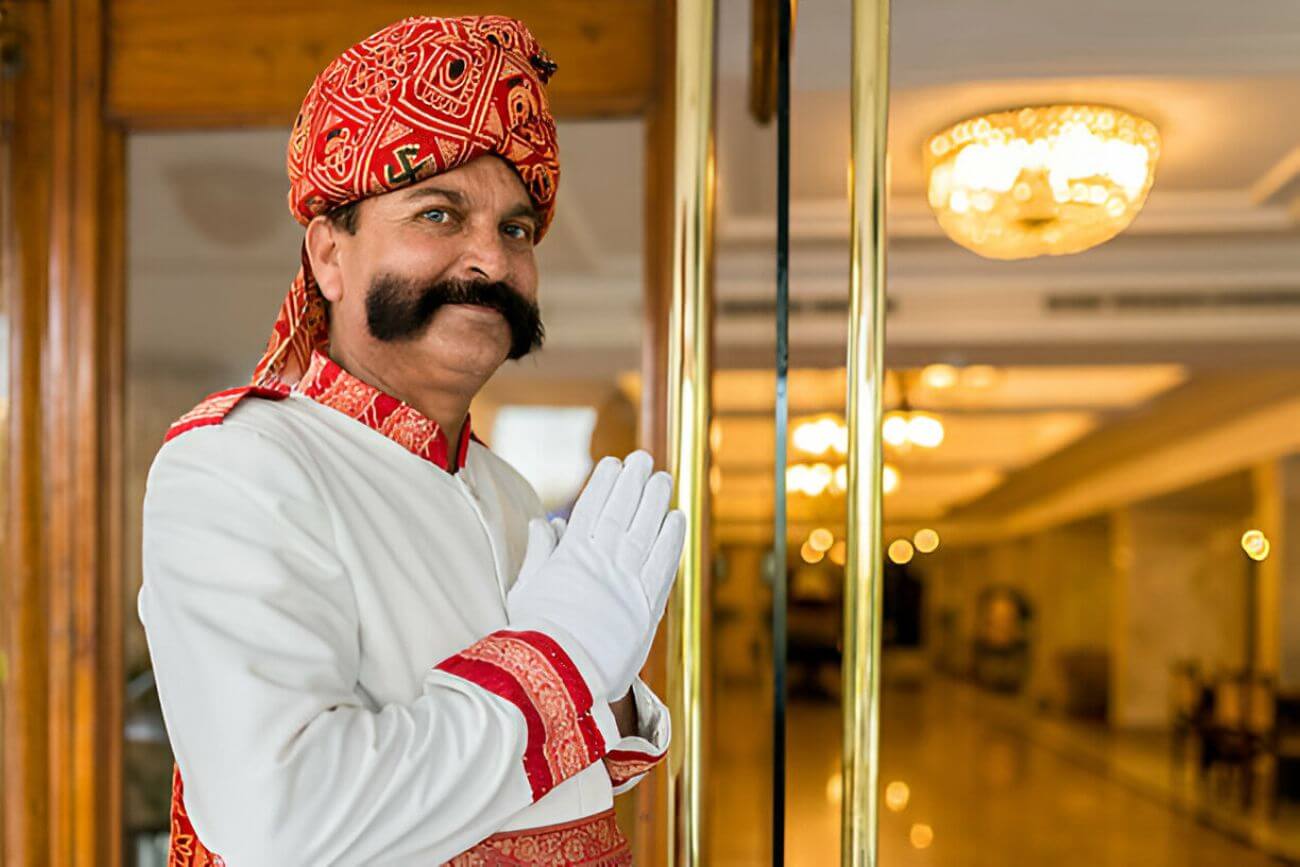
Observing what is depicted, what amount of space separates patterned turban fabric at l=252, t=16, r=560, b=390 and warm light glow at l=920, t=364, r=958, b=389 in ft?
20.2

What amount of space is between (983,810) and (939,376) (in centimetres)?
305

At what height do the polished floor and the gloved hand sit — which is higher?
the gloved hand

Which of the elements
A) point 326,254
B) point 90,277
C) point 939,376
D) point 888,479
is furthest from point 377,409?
point 939,376

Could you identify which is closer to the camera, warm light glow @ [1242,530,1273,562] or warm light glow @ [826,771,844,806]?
warm light glow @ [826,771,844,806]

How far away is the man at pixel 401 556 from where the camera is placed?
76cm

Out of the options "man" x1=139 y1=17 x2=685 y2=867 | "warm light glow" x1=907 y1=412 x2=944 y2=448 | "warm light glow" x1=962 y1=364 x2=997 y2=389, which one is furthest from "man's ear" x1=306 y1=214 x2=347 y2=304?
"warm light glow" x1=907 y1=412 x2=944 y2=448

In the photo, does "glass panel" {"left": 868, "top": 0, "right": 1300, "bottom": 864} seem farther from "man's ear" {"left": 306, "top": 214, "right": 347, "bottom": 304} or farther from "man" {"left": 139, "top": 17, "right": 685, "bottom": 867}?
"man's ear" {"left": 306, "top": 214, "right": 347, "bottom": 304}

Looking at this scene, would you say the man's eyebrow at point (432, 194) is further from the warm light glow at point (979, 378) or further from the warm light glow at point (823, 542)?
the warm light glow at point (979, 378)

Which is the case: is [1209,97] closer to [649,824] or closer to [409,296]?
Result: [649,824]

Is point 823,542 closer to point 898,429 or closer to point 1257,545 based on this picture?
point 898,429

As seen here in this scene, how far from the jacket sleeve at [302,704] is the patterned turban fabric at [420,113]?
0.21m

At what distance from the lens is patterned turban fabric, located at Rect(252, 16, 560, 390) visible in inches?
33.8

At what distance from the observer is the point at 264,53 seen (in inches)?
88.3

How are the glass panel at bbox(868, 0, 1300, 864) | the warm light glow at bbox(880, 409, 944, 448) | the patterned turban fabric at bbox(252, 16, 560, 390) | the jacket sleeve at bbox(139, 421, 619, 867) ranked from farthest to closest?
the warm light glow at bbox(880, 409, 944, 448), the glass panel at bbox(868, 0, 1300, 864), the patterned turban fabric at bbox(252, 16, 560, 390), the jacket sleeve at bbox(139, 421, 619, 867)
